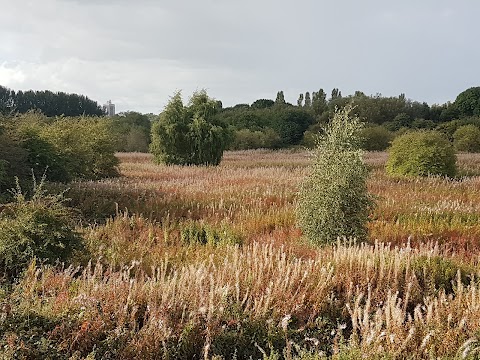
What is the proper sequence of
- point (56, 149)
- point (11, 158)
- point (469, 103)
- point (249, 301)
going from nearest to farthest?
point (249, 301), point (11, 158), point (56, 149), point (469, 103)

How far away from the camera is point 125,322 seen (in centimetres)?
421

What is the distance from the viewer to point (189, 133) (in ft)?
91.0

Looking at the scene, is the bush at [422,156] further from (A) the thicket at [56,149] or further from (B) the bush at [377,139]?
(B) the bush at [377,139]

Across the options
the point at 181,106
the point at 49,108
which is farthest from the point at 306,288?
the point at 49,108

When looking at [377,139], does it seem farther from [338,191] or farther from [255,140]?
[338,191]

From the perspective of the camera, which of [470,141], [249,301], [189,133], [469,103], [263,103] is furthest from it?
[263,103]

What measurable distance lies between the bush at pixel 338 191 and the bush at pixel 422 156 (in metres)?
12.9

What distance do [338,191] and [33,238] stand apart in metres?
4.75

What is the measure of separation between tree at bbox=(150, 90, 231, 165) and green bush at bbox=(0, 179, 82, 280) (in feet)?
69.0

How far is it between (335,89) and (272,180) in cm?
7978

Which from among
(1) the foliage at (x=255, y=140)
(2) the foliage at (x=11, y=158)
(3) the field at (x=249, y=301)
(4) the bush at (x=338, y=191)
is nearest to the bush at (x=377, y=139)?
(1) the foliage at (x=255, y=140)

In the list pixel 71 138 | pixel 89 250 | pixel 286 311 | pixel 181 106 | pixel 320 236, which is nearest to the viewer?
pixel 286 311

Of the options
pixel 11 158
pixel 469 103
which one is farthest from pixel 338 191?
pixel 469 103

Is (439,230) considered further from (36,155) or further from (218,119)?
(218,119)
